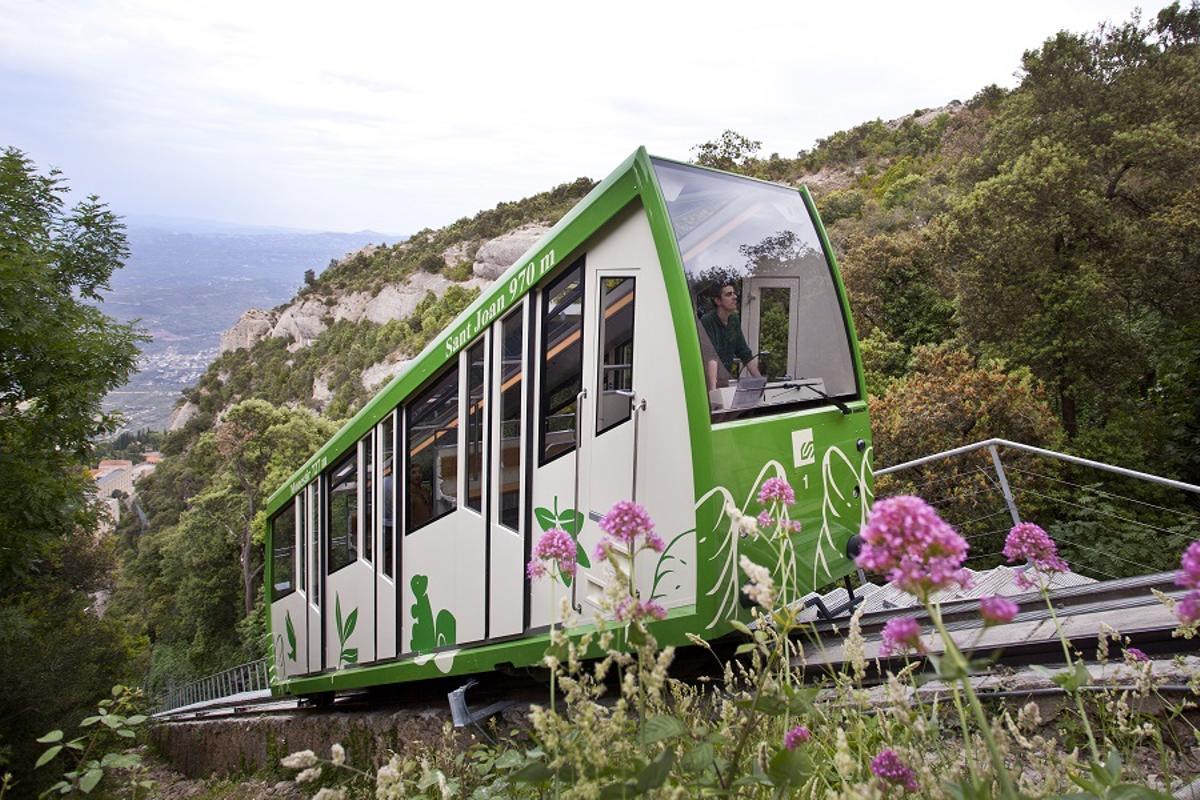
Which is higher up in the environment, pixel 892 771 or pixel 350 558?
pixel 350 558

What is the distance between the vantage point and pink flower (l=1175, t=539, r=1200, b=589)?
1.12 metres

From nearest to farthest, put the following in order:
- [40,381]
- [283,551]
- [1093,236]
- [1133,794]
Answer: [1133,794] < [283,551] < [40,381] < [1093,236]

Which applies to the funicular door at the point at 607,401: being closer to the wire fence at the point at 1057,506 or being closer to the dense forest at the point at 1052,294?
the dense forest at the point at 1052,294

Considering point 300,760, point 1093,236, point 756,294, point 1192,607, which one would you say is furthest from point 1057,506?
point 300,760

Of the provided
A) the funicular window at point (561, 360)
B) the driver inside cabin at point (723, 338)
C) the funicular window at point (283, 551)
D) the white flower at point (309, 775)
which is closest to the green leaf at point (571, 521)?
the funicular window at point (561, 360)

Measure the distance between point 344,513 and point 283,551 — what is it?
10.3 ft

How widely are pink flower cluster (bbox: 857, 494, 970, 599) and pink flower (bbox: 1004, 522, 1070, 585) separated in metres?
0.85

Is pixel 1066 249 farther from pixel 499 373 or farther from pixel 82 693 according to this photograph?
pixel 82 693

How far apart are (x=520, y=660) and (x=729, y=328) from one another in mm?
2387

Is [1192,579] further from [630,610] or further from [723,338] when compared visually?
[723,338]

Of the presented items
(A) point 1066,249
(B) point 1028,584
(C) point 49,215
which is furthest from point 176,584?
(B) point 1028,584

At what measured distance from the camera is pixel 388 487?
6.86 metres

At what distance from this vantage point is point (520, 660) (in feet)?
16.4

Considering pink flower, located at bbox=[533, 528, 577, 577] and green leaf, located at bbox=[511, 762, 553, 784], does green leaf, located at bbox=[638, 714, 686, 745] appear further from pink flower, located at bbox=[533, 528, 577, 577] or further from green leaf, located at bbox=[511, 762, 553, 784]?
pink flower, located at bbox=[533, 528, 577, 577]
